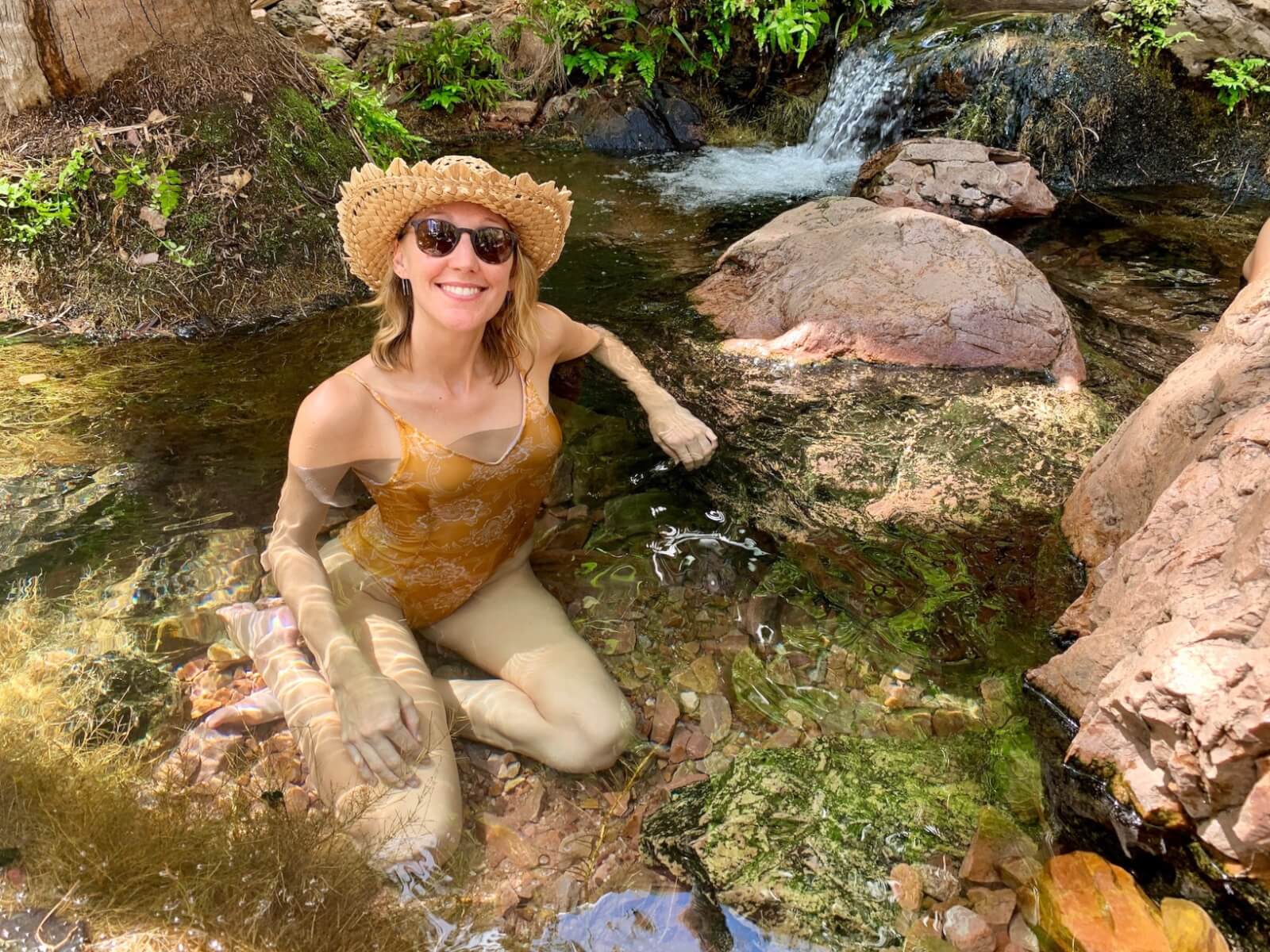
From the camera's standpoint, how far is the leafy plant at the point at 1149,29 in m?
8.13

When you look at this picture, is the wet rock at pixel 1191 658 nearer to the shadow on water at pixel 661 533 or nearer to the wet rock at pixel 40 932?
the shadow on water at pixel 661 533

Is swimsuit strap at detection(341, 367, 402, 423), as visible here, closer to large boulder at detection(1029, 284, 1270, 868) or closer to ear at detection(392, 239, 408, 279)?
ear at detection(392, 239, 408, 279)

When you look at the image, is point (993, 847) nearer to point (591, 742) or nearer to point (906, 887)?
point (906, 887)

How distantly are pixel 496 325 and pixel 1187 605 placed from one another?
2.17 meters

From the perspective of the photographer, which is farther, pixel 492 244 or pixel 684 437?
pixel 684 437

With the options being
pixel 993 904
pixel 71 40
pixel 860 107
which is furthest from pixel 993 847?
pixel 860 107

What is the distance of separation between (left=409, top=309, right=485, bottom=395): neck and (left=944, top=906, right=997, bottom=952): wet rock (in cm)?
205

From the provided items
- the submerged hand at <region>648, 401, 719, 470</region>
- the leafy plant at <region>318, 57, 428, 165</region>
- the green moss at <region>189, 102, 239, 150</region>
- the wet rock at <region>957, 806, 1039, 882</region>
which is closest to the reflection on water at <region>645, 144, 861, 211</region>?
the leafy plant at <region>318, 57, 428, 165</region>

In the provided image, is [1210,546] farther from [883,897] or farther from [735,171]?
[735,171]

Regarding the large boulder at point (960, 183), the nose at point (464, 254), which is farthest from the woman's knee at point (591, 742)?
the large boulder at point (960, 183)

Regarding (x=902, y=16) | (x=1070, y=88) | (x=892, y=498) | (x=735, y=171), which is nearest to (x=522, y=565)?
(x=892, y=498)

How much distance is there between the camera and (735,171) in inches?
336

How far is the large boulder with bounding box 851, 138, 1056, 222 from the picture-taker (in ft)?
21.1

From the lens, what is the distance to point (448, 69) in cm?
934
